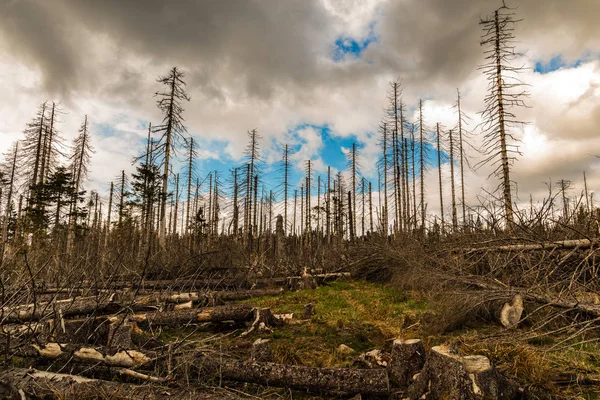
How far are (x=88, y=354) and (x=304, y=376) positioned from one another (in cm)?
270

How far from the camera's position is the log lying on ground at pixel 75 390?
10.2 feet

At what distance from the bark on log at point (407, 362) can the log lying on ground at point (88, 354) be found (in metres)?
2.97

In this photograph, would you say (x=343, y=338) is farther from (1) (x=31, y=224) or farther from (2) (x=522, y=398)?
(1) (x=31, y=224)

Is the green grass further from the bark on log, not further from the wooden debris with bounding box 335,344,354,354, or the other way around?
the bark on log

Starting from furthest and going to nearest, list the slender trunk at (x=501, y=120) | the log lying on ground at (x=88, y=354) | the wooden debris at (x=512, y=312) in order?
the slender trunk at (x=501, y=120), the wooden debris at (x=512, y=312), the log lying on ground at (x=88, y=354)

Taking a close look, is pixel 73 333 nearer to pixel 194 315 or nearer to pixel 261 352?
pixel 194 315

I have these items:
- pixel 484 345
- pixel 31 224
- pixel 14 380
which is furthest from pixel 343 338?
pixel 31 224

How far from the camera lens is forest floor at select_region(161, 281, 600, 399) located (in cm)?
376

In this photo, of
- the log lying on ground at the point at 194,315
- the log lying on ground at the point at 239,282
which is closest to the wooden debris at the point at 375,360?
the log lying on ground at the point at 194,315

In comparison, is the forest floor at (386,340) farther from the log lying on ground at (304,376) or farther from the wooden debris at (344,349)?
the log lying on ground at (304,376)

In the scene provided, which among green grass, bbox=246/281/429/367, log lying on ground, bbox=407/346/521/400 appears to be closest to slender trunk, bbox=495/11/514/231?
green grass, bbox=246/281/429/367

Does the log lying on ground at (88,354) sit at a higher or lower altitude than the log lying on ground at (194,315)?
higher

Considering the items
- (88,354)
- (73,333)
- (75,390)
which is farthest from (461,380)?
(73,333)

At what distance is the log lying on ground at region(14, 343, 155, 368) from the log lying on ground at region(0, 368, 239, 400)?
0.39 m
